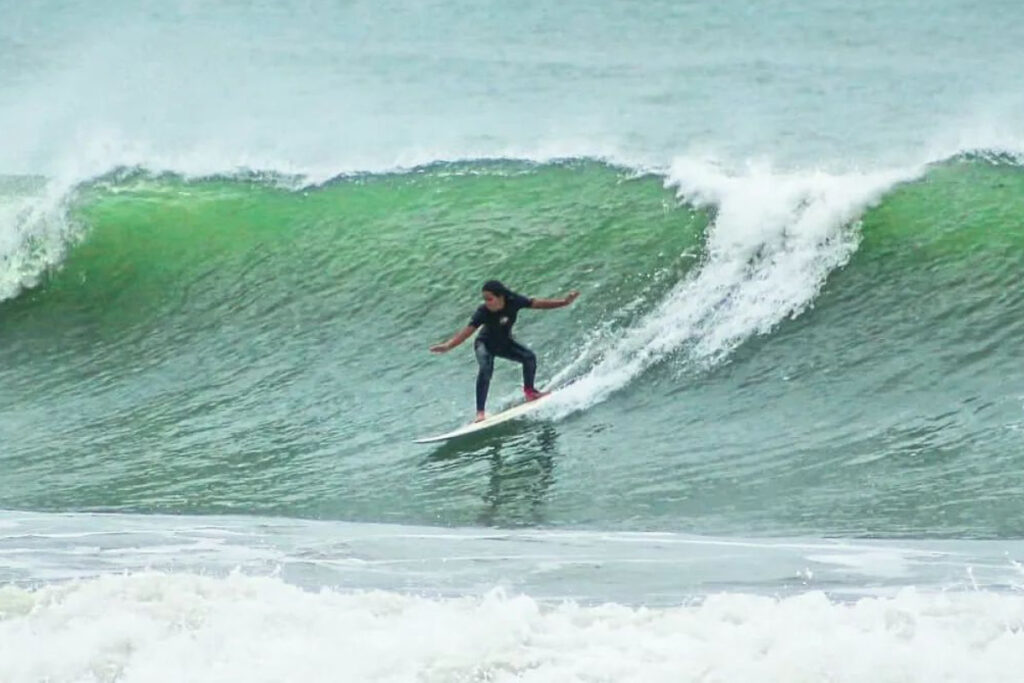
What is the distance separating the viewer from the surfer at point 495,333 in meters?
12.9

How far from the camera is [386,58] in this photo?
45.0 m

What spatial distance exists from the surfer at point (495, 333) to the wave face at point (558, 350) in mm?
452

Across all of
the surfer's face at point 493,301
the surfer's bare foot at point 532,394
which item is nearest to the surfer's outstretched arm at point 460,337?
the surfer's face at point 493,301

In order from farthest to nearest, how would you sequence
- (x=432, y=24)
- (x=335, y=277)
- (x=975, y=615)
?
(x=432, y=24) < (x=335, y=277) < (x=975, y=615)

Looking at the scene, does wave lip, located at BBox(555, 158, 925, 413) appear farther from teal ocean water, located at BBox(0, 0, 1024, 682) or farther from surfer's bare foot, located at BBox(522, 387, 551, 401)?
surfer's bare foot, located at BBox(522, 387, 551, 401)

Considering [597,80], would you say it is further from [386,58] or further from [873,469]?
[873,469]

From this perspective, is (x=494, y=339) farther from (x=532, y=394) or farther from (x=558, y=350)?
(x=558, y=350)

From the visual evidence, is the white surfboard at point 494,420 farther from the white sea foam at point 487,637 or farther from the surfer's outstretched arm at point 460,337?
the white sea foam at point 487,637

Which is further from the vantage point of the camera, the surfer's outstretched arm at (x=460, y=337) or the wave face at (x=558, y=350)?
the surfer's outstretched arm at (x=460, y=337)

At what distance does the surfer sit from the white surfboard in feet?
0.25

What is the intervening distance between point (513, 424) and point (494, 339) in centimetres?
Result: 66

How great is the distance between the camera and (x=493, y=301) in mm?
12906

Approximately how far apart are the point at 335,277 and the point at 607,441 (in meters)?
5.53

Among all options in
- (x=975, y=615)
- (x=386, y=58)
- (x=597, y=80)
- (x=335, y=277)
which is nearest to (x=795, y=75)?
(x=597, y=80)
